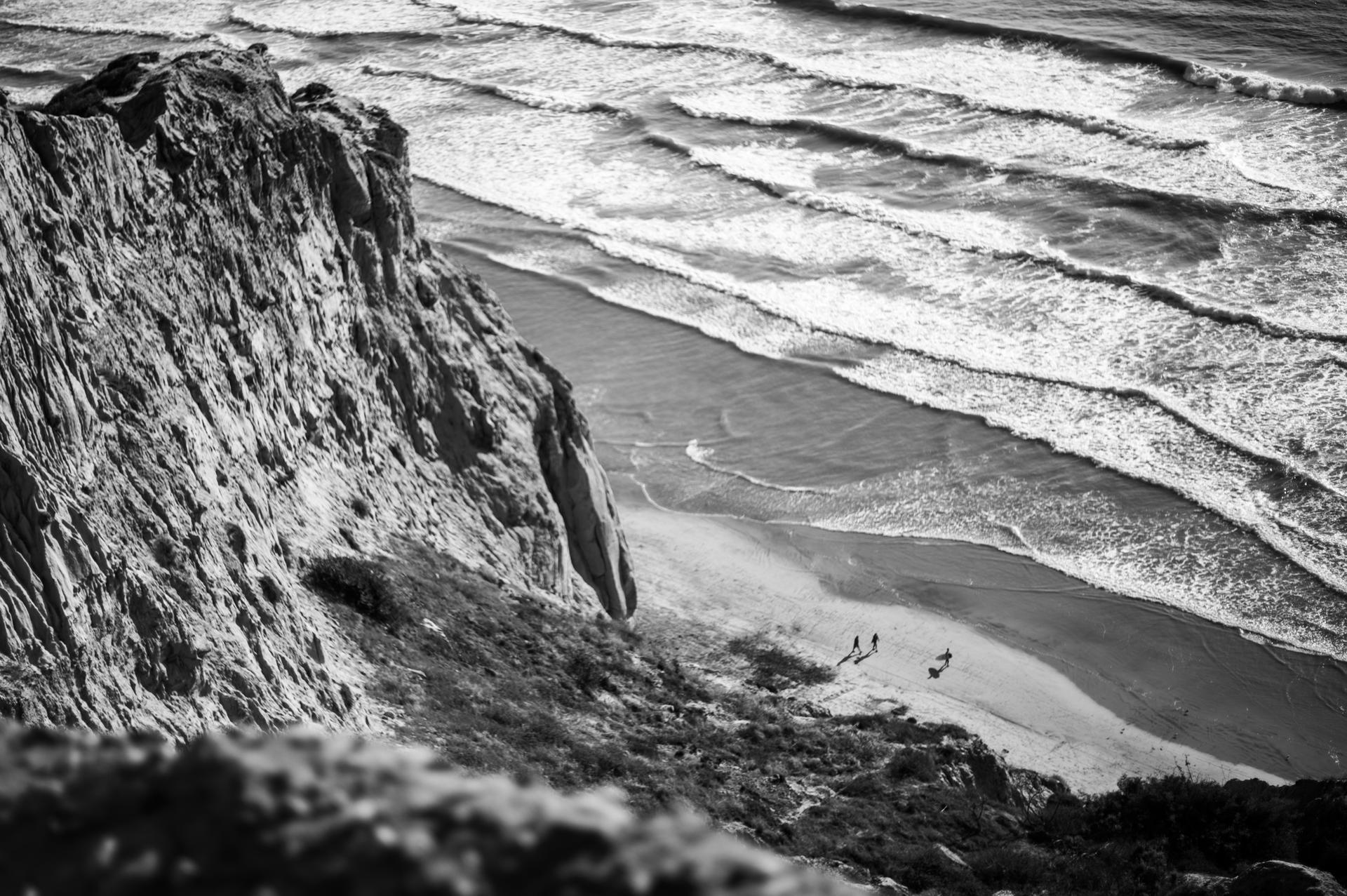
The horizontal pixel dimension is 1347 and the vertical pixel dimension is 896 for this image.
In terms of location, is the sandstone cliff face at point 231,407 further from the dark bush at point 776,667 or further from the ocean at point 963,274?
the ocean at point 963,274

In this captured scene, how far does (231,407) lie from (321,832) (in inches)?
511

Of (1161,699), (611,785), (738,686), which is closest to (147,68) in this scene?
(611,785)

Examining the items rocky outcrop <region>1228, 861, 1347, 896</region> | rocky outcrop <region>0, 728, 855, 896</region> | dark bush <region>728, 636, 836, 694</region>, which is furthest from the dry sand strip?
rocky outcrop <region>0, 728, 855, 896</region>

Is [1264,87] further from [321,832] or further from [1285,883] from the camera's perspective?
[321,832]

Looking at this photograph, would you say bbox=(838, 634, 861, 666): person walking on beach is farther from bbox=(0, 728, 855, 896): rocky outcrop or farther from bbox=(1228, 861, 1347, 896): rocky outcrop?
bbox=(0, 728, 855, 896): rocky outcrop

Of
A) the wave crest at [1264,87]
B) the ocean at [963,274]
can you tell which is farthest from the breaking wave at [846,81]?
the wave crest at [1264,87]

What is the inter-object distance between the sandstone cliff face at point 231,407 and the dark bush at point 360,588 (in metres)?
0.32

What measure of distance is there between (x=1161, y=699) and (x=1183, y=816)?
21.4 ft

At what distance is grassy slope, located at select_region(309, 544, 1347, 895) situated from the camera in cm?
1580

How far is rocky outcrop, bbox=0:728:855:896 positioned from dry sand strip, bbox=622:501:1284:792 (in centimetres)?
1952

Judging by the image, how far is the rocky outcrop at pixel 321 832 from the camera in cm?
351

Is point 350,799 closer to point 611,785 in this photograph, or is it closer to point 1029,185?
point 611,785

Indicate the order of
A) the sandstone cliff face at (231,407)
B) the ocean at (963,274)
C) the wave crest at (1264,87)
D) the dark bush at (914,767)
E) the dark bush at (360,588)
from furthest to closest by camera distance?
1. the wave crest at (1264,87)
2. the ocean at (963,274)
3. the dark bush at (914,767)
4. the dark bush at (360,588)
5. the sandstone cliff face at (231,407)

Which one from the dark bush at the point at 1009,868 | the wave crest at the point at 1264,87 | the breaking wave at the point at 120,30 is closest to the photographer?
the dark bush at the point at 1009,868
